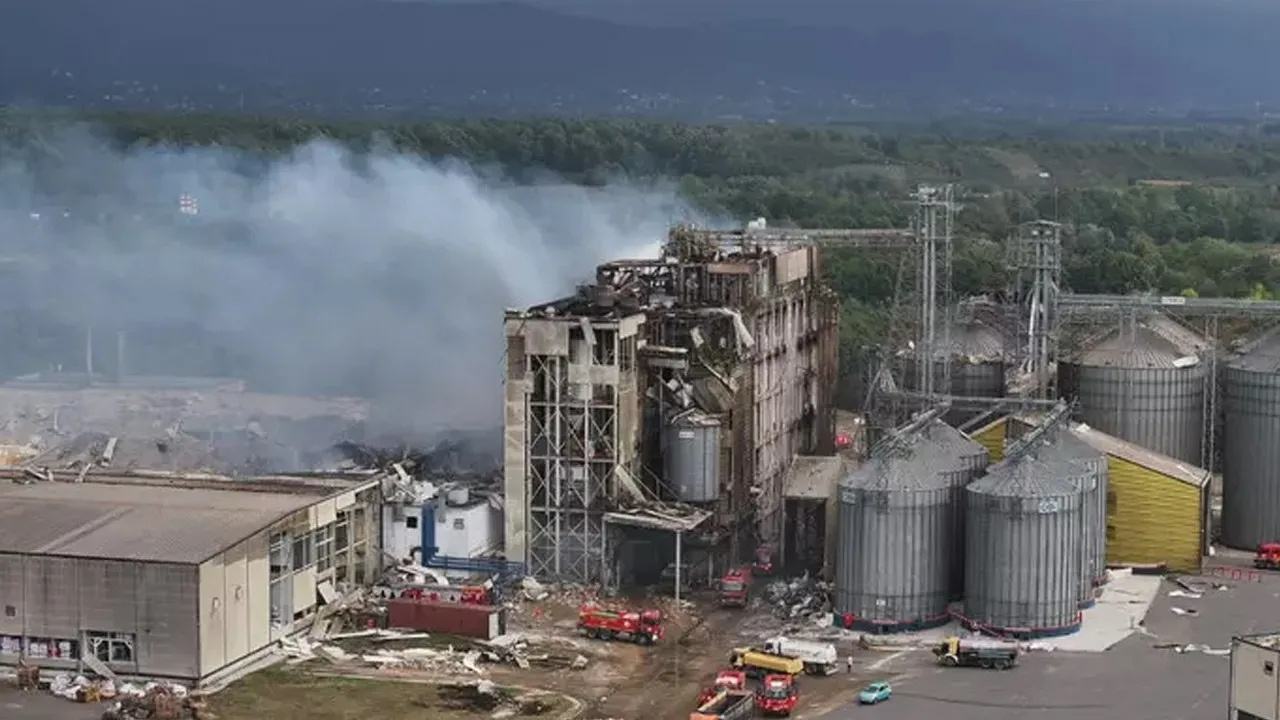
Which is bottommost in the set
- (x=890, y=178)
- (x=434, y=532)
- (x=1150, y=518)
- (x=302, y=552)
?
(x=434, y=532)

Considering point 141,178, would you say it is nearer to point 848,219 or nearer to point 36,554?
point 848,219

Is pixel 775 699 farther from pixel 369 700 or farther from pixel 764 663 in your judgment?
pixel 369 700

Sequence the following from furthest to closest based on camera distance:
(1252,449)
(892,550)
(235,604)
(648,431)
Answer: (1252,449), (648,431), (892,550), (235,604)

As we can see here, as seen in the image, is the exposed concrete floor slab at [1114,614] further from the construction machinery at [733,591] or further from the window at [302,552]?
the window at [302,552]

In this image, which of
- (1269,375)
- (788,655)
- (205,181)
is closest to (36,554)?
(788,655)

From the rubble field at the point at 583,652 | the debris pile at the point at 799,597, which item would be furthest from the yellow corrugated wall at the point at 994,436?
the rubble field at the point at 583,652

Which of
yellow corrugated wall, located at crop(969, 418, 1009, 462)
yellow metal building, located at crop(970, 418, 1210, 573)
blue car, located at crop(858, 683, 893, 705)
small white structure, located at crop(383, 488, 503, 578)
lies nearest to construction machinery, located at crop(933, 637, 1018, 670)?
blue car, located at crop(858, 683, 893, 705)

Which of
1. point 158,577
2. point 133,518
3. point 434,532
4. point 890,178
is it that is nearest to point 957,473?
point 434,532
